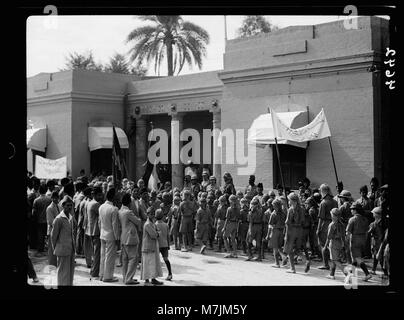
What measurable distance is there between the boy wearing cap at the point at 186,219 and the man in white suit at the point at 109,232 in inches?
139

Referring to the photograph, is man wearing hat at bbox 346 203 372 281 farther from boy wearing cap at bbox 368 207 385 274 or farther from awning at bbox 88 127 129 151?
awning at bbox 88 127 129 151

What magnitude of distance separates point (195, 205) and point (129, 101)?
37.3 ft

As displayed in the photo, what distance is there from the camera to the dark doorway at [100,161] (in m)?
21.8

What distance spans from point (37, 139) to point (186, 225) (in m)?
11.9

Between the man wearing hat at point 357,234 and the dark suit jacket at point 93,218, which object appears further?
the dark suit jacket at point 93,218

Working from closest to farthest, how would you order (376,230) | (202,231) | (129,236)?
(129,236) → (376,230) → (202,231)

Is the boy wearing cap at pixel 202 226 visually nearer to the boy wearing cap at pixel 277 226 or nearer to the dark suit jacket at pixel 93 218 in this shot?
the boy wearing cap at pixel 277 226

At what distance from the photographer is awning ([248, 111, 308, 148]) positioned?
14820mm

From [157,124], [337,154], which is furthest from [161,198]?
[157,124]

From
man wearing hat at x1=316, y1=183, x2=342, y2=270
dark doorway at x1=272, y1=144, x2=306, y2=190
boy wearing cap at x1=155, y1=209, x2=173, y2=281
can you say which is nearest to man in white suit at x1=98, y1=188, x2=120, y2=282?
boy wearing cap at x1=155, y1=209, x2=173, y2=281

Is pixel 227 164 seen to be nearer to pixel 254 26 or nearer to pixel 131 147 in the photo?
pixel 131 147

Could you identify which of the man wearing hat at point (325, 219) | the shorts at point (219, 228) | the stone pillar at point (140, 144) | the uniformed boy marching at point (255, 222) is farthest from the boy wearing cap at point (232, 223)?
the stone pillar at point (140, 144)

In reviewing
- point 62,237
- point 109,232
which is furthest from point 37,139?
point 62,237

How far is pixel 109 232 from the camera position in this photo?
30.1 feet
